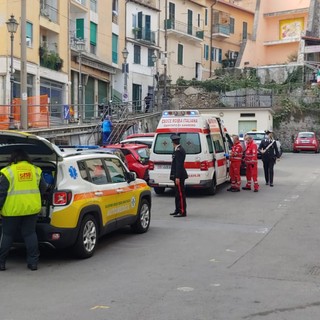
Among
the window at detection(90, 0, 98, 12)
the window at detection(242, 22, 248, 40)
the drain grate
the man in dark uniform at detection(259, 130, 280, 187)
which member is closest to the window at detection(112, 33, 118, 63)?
the window at detection(90, 0, 98, 12)

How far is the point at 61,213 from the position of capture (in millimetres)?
7738

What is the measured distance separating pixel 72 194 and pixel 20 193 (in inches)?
30.6

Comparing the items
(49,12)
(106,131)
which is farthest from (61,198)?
(49,12)

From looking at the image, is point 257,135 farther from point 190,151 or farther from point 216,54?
point 216,54

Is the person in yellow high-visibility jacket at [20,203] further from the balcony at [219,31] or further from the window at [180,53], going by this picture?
the balcony at [219,31]

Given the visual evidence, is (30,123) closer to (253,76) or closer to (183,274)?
(183,274)

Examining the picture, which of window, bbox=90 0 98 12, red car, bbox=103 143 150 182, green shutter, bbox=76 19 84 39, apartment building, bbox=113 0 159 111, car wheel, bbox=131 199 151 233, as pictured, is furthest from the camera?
apartment building, bbox=113 0 159 111

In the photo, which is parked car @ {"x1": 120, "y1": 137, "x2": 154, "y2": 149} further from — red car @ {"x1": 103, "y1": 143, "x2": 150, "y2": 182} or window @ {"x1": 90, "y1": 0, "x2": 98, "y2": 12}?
window @ {"x1": 90, "y1": 0, "x2": 98, "y2": 12}

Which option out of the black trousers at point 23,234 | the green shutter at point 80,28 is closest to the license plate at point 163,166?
the black trousers at point 23,234

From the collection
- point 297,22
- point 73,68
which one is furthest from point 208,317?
point 297,22

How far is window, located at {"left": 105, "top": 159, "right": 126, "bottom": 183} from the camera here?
9250 millimetres

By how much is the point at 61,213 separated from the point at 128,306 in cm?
234

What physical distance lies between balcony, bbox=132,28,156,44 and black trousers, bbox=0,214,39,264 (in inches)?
1498

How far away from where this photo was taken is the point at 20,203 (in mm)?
7332
